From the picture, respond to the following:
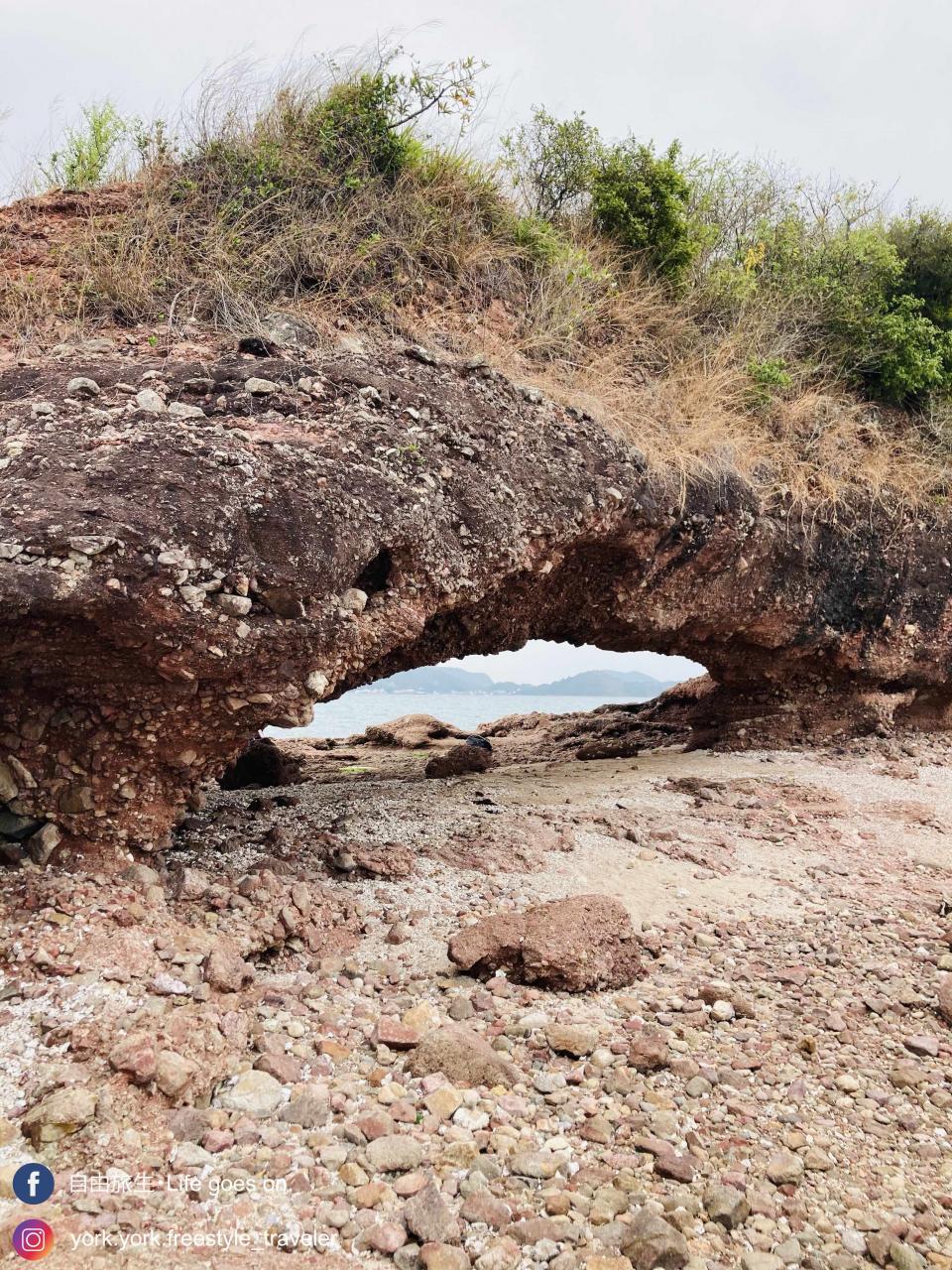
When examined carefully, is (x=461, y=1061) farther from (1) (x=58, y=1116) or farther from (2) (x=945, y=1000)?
(2) (x=945, y=1000)

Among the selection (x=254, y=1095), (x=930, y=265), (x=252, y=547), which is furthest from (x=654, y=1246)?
(x=930, y=265)

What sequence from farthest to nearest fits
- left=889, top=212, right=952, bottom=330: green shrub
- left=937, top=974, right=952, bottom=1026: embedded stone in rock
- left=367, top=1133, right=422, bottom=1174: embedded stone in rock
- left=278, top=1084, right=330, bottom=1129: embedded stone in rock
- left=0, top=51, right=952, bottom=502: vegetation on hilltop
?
1. left=889, top=212, right=952, bottom=330: green shrub
2. left=0, top=51, right=952, bottom=502: vegetation on hilltop
3. left=937, top=974, right=952, bottom=1026: embedded stone in rock
4. left=278, top=1084, right=330, bottom=1129: embedded stone in rock
5. left=367, top=1133, right=422, bottom=1174: embedded stone in rock

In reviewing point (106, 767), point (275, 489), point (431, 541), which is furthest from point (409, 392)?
point (106, 767)

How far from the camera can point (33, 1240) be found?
7.03 feet

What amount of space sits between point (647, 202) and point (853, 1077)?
7117 mm

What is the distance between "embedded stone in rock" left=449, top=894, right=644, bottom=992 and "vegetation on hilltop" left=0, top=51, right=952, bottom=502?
3.47 metres

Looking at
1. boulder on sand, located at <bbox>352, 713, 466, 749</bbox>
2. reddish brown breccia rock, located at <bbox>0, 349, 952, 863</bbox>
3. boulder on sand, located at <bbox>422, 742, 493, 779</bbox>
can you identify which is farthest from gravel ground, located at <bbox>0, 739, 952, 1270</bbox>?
boulder on sand, located at <bbox>352, 713, 466, 749</bbox>

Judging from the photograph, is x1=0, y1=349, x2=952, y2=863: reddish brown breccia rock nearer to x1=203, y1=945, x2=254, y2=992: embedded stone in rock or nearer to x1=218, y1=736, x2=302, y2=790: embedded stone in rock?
x1=203, y1=945, x2=254, y2=992: embedded stone in rock

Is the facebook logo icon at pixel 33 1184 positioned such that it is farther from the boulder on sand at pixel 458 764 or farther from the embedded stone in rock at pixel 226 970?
the boulder on sand at pixel 458 764

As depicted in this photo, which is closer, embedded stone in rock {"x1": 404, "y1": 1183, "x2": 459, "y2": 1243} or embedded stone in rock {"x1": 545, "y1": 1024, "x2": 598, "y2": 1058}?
embedded stone in rock {"x1": 404, "y1": 1183, "x2": 459, "y2": 1243}

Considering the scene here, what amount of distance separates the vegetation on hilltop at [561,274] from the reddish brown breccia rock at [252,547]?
2.65 feet

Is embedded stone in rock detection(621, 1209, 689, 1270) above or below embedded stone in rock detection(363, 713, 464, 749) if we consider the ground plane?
above

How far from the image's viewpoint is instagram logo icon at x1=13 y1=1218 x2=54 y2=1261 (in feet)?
6.94

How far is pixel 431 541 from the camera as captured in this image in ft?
15.3
